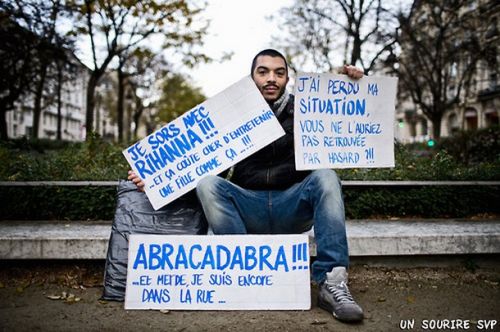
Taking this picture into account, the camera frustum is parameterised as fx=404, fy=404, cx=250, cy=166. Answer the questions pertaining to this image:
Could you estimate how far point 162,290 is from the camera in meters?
2.76

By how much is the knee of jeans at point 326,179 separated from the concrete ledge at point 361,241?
605 mm

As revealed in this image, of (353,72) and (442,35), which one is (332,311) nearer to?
(353,72)

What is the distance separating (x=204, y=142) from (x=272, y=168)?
57 cm

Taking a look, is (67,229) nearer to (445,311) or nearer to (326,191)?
(326,191)

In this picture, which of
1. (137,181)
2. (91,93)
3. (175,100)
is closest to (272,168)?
(137,181)

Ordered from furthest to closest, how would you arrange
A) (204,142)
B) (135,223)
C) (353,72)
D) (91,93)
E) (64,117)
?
(64,117) → (91,93) → (353,72) → (204,142) → (135,223)

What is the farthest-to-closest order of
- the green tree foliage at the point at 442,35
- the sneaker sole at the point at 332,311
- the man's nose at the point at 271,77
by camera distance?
the green tree foliage at the point at 442,35 → the man's nose at the point at 271,77 → the sneaker sole at the point at 332,311

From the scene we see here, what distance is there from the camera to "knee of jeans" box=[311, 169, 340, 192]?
108 inches

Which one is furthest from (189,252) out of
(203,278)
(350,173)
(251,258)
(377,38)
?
(377,38)

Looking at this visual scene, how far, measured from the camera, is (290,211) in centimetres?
292

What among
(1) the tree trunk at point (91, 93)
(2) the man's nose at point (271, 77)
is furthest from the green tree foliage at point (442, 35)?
(2) the man's nose at point (271, 77)

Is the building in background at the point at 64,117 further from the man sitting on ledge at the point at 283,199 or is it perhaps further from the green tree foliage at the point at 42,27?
the man sitting on ledge at the point at 283,199

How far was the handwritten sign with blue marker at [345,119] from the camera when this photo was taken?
10.6ft

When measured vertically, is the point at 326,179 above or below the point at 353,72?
below
